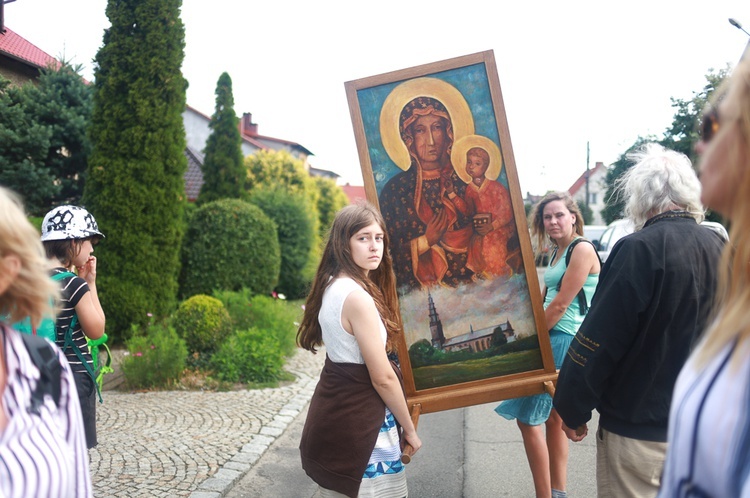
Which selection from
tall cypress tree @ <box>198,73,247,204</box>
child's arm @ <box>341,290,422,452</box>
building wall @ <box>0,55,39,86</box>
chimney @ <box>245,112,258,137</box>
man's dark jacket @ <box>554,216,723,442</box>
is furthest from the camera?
chimney @ <box>245,112,258,137</box>

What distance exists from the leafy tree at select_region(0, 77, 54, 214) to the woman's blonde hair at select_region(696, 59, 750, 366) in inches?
370

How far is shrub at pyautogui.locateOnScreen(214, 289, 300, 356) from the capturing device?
9188 millimetres

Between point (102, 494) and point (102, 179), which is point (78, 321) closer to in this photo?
point (102, 494)

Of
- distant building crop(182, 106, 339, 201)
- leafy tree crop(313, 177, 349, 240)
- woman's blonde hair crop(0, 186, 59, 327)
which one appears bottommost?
woman's blonde hair crop(0, 186, 59, 327)

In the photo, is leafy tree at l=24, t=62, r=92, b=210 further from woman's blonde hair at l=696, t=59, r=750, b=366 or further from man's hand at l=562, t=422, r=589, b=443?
woman's blonde hair at l=696, t=59, r=750, b=366

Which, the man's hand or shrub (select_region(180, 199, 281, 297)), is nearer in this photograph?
the man's hand

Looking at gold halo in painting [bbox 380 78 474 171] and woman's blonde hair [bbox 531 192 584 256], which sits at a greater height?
gold halo in painting [bbox 380 78 474 171]

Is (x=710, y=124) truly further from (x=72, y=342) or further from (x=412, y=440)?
(x=72, y=342)

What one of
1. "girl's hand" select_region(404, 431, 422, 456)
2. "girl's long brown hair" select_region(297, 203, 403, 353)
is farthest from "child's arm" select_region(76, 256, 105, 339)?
"girl's hand" select_region(404, 431, 422, 456)

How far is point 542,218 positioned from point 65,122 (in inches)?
350

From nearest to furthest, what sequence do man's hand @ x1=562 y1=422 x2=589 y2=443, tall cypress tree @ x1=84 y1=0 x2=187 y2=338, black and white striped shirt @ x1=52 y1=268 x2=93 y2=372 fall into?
man's hand @ x1=562 y1=422 x2=589 y2=443 → black and white striped shirt @ x1=52 y1=268 x2=93 y2=372 → tall cypress tree @ x1=84 y1=0 x2=187 y2=338

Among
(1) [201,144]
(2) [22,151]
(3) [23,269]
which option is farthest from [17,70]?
(1) [201,144]

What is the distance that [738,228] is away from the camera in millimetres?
1121

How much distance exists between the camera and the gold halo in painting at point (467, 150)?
10.9ft
